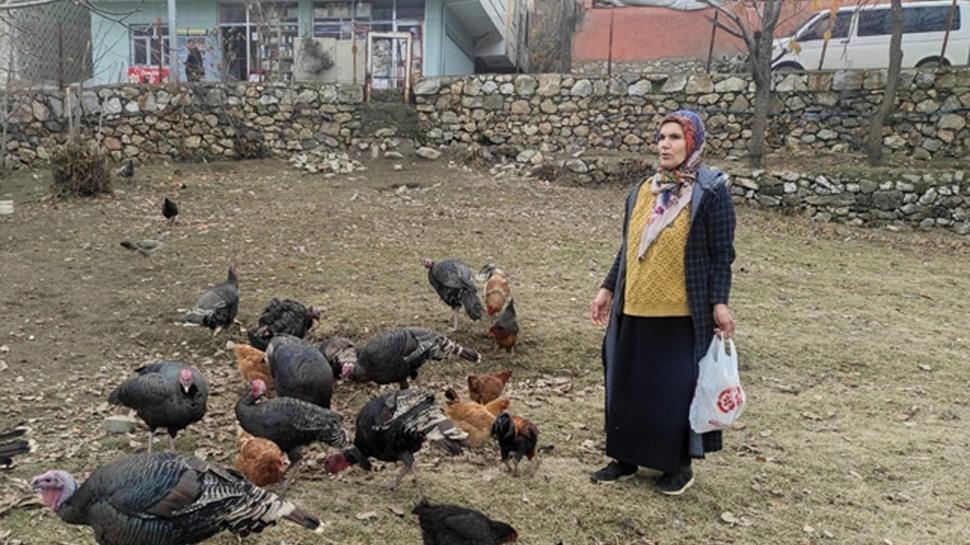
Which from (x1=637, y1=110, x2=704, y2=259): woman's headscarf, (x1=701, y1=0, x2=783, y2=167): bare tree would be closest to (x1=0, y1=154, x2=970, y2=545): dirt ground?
(x1=637, y1=110, x2=704, y2=259): woman's headscarf

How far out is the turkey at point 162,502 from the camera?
282 cm

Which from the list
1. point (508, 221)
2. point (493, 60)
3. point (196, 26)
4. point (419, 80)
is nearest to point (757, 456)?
point (508, 221)

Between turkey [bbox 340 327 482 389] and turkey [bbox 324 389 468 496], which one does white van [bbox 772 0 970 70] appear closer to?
turkey [bbox 340 327 482 389]

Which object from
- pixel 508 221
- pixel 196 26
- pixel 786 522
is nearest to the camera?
pixel 786 522

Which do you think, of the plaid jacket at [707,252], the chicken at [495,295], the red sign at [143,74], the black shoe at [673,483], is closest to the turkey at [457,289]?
the chicken at [495,295]

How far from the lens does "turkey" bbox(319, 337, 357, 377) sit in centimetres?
490

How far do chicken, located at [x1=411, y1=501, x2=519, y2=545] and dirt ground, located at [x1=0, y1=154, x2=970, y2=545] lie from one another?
0.34 m

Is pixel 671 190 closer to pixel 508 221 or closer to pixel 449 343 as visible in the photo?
pixel 449 343

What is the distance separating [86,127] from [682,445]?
13824 mm

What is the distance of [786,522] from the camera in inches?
144

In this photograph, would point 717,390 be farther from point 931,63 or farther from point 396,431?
point 931,63

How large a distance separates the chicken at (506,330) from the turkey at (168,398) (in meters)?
2.36

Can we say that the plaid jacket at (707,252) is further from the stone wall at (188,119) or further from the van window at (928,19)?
the van window at (928,19)

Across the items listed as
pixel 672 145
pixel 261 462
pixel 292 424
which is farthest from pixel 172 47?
pixel 672 145
